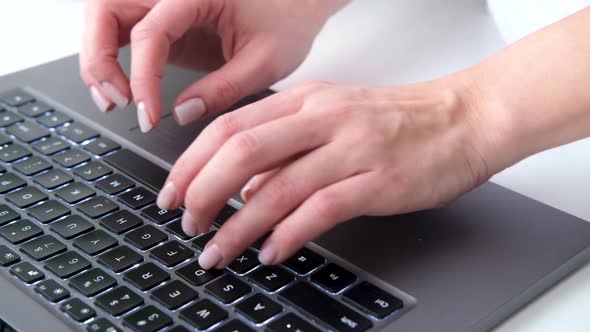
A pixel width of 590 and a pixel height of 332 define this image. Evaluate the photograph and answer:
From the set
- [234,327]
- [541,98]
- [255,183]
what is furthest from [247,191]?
[541,98]

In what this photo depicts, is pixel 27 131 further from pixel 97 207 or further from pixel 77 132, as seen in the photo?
pixel 97 207

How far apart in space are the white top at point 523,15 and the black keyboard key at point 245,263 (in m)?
0.42

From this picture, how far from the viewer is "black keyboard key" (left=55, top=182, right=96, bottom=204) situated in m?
0.55

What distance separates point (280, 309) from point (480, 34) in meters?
0.50

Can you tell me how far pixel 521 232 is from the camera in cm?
50

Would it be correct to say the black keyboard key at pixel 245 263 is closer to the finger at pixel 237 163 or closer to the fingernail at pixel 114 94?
the finger at pixel 237 163

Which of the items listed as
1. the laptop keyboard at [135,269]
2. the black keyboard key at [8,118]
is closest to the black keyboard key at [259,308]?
the laptop keyboard at [135,269]

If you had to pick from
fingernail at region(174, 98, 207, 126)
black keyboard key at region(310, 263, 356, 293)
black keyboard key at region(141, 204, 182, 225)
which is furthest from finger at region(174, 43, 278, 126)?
black keyboard key at region(310, 263, 356, 293)

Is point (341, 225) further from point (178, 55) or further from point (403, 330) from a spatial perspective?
point (178, 55)

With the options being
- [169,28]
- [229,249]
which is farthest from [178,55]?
[229,249]

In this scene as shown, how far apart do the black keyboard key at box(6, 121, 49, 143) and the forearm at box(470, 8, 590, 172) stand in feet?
1.15

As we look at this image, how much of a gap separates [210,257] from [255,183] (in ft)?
0.21

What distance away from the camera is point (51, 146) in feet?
2.02

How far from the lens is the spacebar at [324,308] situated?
0.43 m
